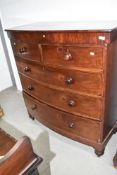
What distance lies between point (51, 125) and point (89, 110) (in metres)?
0.58

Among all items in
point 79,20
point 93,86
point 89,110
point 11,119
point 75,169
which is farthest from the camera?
point 11,119

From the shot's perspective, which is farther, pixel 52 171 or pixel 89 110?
pixel 52 171

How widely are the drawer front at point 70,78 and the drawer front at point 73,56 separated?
66 mm

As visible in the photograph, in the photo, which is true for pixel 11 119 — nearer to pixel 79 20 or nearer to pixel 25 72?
pixel 25 72

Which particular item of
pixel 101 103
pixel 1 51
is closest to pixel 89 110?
pixel 101 103

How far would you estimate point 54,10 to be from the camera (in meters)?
1.88

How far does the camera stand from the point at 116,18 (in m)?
1.50

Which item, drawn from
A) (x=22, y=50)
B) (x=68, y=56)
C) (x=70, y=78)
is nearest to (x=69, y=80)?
(x=70, y=78)

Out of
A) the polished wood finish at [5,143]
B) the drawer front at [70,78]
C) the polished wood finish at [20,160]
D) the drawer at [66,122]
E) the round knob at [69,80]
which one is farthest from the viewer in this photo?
the drawer at [66,122]

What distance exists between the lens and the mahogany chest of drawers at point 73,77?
119cm

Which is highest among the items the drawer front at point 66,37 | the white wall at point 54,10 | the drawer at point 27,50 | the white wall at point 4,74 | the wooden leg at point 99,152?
the white wall at point 54,10

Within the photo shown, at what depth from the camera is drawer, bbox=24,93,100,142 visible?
1.52 m

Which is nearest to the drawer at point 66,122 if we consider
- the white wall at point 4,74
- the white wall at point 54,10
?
the white wall at point 54,10

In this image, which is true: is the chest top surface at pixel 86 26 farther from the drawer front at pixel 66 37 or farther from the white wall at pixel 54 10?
the white wall at pixel 54 10
